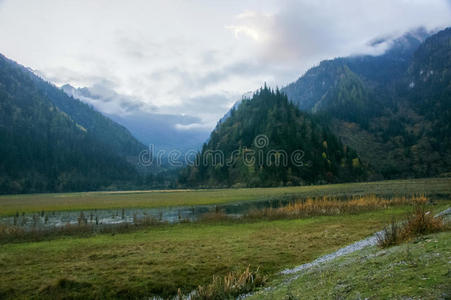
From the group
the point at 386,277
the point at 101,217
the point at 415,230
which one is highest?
the point at 415,230

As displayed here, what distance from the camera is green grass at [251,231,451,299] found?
33.4 ft

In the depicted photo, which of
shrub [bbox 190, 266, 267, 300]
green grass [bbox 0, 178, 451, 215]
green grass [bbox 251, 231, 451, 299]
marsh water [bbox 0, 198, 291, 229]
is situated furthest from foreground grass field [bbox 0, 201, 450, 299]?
green grass [bbox 0, 178, 451, 215]

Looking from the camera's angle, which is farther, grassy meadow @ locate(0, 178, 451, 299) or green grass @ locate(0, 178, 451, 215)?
green grass @ locate(0, 178, 451, 215)

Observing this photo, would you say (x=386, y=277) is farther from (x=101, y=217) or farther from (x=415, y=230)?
(x=101, y=217)

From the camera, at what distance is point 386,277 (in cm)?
1207

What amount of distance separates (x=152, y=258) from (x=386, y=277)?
756 inches

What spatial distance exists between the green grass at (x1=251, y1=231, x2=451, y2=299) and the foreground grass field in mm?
5036

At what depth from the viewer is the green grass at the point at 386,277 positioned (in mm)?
10180

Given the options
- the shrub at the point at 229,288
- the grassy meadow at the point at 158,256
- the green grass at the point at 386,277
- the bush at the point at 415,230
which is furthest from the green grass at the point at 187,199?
the green grass at the point at 386,277

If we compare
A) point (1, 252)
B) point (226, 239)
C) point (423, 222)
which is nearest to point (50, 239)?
point (1, 252)

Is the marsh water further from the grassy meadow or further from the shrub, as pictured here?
the shrub

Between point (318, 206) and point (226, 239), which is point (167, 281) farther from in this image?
point (318, 206)

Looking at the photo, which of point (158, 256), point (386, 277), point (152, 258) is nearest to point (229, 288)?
point (386, 277)

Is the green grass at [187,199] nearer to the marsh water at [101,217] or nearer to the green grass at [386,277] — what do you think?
the marsh water at [101,217]
